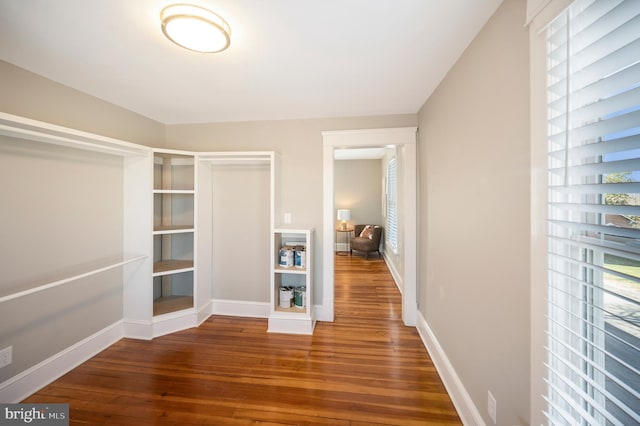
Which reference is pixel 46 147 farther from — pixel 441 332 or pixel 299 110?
Answer: pixel 441 332

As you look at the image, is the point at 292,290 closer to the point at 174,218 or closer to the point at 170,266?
the point at 170,266

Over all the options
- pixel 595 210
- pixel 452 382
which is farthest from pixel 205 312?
pixel 595 210

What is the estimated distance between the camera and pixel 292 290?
2891 millimetres

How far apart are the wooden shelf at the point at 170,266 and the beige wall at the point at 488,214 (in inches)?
104

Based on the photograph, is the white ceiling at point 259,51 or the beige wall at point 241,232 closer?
the white ceiling at point 259,51

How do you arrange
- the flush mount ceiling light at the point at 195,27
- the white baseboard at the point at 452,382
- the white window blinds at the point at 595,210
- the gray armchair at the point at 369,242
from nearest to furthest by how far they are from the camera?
the white window blinds at the point at 595,210, the flush mount ceiling light at the point at 195,27, the white baseboard at the point at 452,382, the gray armchair at the point at 369,242

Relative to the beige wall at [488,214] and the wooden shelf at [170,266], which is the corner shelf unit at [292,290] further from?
the beige wall at [488,214]

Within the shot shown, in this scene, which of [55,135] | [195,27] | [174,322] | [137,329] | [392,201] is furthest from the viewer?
[392,201]

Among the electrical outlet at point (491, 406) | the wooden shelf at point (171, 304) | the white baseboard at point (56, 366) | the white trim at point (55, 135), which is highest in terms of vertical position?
the white trim at point (55, 135)

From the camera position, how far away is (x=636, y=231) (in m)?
0.66

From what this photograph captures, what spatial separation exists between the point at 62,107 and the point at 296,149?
2049 mm

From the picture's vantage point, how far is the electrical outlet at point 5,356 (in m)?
1.68

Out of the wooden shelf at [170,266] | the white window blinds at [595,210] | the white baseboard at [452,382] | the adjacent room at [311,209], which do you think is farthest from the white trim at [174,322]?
the white window blinds at [595,210]

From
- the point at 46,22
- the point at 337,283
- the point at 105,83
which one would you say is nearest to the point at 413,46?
the point at 46,22
